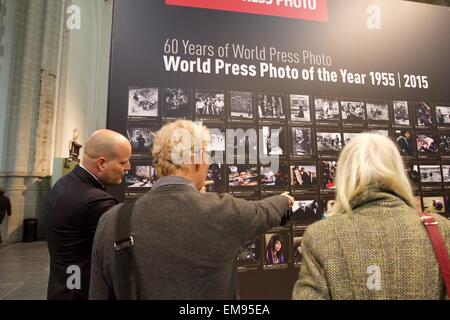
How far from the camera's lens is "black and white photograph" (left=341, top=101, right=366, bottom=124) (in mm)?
2570

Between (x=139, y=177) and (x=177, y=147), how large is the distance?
101cm

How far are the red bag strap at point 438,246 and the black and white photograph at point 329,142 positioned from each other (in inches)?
57.9

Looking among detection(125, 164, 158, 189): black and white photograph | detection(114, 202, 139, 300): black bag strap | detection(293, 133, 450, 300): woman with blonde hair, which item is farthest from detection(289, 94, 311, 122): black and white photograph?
detection(114, 202, 139, 300): black bag strap

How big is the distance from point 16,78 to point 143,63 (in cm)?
749

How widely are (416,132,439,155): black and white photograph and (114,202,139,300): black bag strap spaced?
261 centimetres

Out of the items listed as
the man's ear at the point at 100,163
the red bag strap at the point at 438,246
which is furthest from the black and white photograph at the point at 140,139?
the red bag strap at the point at 438,246

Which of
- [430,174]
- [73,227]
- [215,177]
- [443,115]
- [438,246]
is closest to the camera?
[438,246]

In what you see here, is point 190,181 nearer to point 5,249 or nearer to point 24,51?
point 5,249

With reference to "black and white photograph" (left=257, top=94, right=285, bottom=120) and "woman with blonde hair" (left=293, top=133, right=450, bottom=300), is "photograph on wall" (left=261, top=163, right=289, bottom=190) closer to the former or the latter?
"black and white photograph" (left=257, top=94, right=285, bottom=120)

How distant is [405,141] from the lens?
2.67 metres

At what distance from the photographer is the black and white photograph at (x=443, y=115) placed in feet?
9.11

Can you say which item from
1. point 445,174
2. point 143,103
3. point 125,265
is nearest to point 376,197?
point 125,265

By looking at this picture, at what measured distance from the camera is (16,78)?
7.89 meters

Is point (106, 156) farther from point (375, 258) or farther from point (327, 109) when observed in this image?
point (327, 109)
